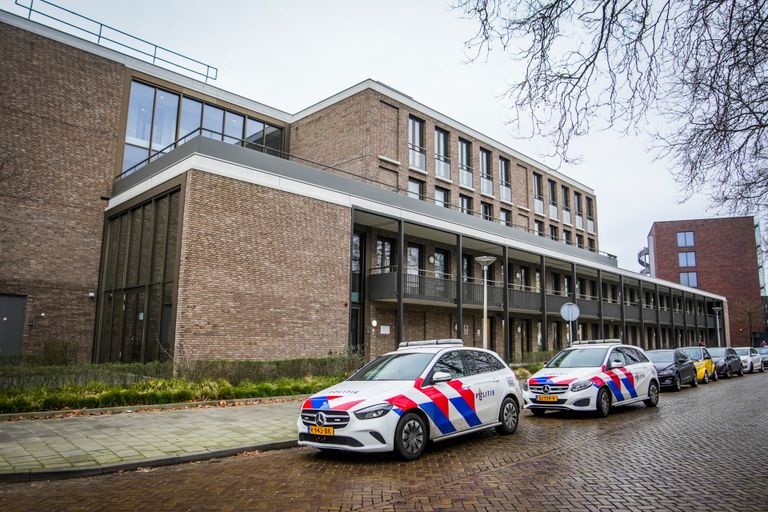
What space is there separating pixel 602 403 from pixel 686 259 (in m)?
73.2

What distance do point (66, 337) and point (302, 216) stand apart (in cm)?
936

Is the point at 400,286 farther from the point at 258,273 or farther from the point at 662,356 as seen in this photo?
the point at 662,356

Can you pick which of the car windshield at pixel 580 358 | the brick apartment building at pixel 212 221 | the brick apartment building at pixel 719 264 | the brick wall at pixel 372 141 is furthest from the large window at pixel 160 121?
the brick apartment building at pixel 719 264

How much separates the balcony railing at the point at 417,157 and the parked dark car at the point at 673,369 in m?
13.3

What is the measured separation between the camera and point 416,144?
2686 centimetres

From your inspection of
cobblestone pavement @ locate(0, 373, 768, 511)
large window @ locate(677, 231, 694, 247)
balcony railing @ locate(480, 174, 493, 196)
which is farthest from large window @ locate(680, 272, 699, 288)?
cobblestone pavement @ locate(0, 373, 768, 511)

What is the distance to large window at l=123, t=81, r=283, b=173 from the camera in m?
21.1

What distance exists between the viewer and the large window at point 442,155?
91.7 feet

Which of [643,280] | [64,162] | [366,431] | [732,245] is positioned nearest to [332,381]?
[366,431]

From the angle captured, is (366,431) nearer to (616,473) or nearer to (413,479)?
(413,479)

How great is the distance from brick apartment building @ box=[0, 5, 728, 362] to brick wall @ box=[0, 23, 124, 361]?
45 mm

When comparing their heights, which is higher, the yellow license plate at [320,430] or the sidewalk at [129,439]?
the yellow license plate at [320,430]

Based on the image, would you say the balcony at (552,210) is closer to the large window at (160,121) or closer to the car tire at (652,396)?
the large window at (160,121)

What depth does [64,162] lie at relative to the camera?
1928 centimetres
